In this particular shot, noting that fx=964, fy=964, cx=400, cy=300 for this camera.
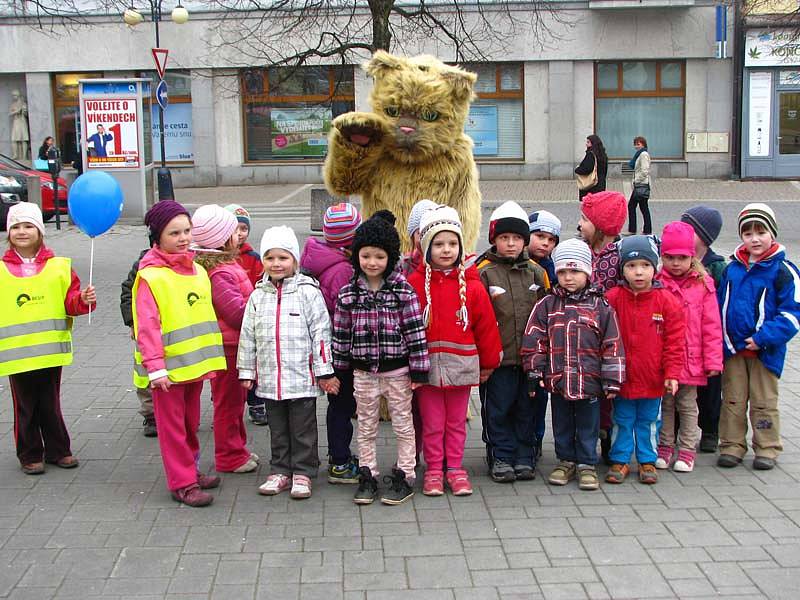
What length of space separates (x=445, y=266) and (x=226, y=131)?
22374 millimetres

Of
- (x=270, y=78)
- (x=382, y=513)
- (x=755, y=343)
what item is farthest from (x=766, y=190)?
(x=382, y=513)

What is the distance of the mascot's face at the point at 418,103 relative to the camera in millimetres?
6535

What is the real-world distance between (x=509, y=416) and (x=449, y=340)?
0.74 m

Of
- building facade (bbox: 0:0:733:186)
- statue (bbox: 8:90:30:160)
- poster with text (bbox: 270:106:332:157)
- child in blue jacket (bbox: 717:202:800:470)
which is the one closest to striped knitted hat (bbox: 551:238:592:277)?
child in blue jacket (bbox: 717:202:800:470)

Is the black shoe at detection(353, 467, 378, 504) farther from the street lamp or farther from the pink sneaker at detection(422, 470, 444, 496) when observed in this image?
the street lamp

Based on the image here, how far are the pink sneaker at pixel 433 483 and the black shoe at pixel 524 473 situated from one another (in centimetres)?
49

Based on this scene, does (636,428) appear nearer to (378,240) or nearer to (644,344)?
(644,344)

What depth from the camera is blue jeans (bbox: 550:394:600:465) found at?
5.54 meters

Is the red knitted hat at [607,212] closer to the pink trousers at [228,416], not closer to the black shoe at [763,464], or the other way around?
the black shoe at [763,464]

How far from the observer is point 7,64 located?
26.4 meters

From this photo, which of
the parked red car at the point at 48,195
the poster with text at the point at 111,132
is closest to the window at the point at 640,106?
the poster with text at the point at 111,132

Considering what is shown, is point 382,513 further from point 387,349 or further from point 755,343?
point 755,343

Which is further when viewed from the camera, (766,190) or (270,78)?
(270,78)

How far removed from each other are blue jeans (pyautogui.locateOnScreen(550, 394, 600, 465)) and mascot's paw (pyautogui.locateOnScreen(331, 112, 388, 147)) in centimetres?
220
